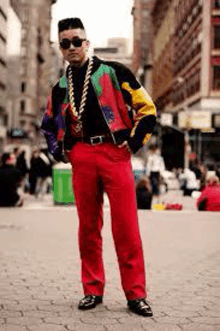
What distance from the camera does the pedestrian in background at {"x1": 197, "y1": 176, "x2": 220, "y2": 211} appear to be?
15.4 metres

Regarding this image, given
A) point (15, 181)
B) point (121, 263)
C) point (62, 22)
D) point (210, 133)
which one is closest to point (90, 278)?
point (121, 263)

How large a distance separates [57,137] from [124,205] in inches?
27.2

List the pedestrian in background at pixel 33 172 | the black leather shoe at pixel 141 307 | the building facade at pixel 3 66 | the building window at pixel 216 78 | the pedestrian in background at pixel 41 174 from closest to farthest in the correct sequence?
the black leather shoe at pixel 141 307 < the pedestrian in background at pixel 41 174 < the pedestrian in background at pixel 33 172 < the building window at pixel 216 78 < the building facade at pixel 3 66

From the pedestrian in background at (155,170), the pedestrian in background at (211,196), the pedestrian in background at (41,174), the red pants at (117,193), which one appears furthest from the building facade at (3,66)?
the red pants at (117,193)

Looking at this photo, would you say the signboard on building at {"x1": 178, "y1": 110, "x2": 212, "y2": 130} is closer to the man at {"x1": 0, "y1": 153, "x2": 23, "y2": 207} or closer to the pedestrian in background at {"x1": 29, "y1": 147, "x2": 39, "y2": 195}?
the pedestrian in background at {"x1": 29, "y1": 147, "x2": 39, "y2": 195}

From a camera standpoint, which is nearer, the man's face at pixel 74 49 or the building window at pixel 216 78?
the man's face at pixel 74 49

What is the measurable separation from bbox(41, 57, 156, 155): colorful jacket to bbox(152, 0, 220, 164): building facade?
4168 cm

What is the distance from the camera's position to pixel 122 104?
528 cm

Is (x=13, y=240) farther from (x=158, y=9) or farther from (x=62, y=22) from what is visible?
(x=158, y=9)

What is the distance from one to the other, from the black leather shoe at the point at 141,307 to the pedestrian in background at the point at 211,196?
10.3 m

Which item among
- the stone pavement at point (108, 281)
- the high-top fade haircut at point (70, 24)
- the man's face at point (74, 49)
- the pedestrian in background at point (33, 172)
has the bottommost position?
the pedestrian in background at point (33, 172)

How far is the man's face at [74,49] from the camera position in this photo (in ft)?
17.5

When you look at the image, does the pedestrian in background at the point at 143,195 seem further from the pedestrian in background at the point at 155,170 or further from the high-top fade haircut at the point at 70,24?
the high-top fade haircut at the point at 70,24

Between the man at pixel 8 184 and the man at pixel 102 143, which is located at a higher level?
the man at pixel 102 143
